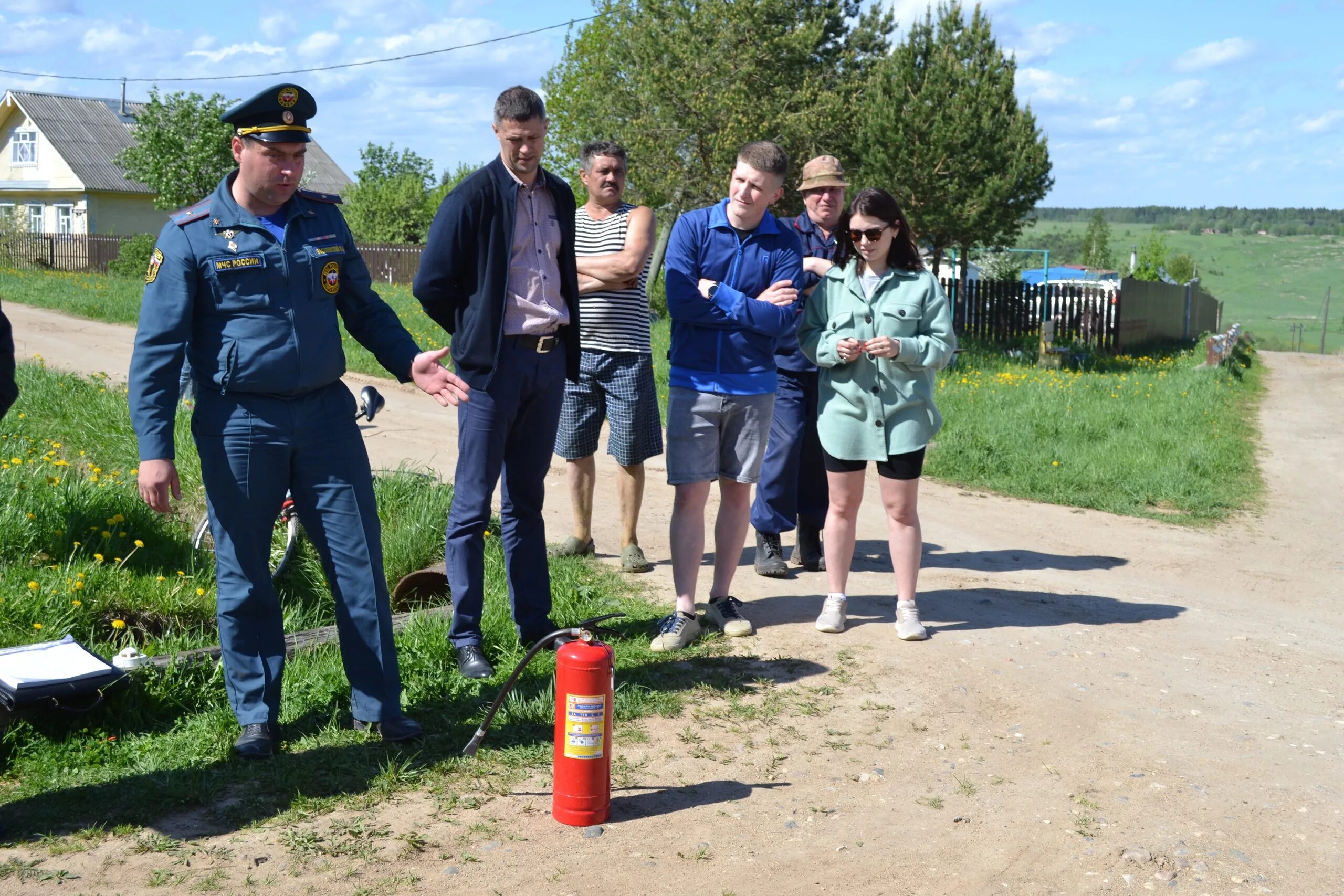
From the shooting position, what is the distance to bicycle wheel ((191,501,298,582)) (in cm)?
675

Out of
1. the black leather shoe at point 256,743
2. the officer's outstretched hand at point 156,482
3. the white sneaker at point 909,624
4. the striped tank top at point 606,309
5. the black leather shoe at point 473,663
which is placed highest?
the striped tank top at point 606,309

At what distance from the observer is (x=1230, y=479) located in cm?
1054

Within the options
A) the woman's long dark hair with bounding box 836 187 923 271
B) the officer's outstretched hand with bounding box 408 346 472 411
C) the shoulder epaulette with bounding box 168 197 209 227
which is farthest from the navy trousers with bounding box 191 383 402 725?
the woman's long dark hair with bounding box 836 187 923 271

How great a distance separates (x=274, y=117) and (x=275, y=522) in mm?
1360

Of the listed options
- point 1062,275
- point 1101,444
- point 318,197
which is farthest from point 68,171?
point 318,197

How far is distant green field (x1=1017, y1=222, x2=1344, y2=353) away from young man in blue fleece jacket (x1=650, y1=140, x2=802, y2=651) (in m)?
54.8

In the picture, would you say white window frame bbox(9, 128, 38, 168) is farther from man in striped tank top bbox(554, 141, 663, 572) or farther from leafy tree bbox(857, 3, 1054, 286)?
man in striped tank top bbox(554, 141, 663, 572)

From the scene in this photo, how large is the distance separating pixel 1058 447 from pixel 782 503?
5.38 m

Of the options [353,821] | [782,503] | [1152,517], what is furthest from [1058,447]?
[353,821]

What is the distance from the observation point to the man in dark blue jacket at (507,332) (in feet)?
15.7

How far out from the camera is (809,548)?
23.0ft

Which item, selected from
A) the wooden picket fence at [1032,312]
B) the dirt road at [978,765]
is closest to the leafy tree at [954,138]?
the wooden picket fence at [1032,312]

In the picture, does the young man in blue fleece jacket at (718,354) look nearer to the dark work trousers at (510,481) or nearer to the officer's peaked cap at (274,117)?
the dark work trousers at (510,481)

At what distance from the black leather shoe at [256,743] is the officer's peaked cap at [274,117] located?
197 cm
